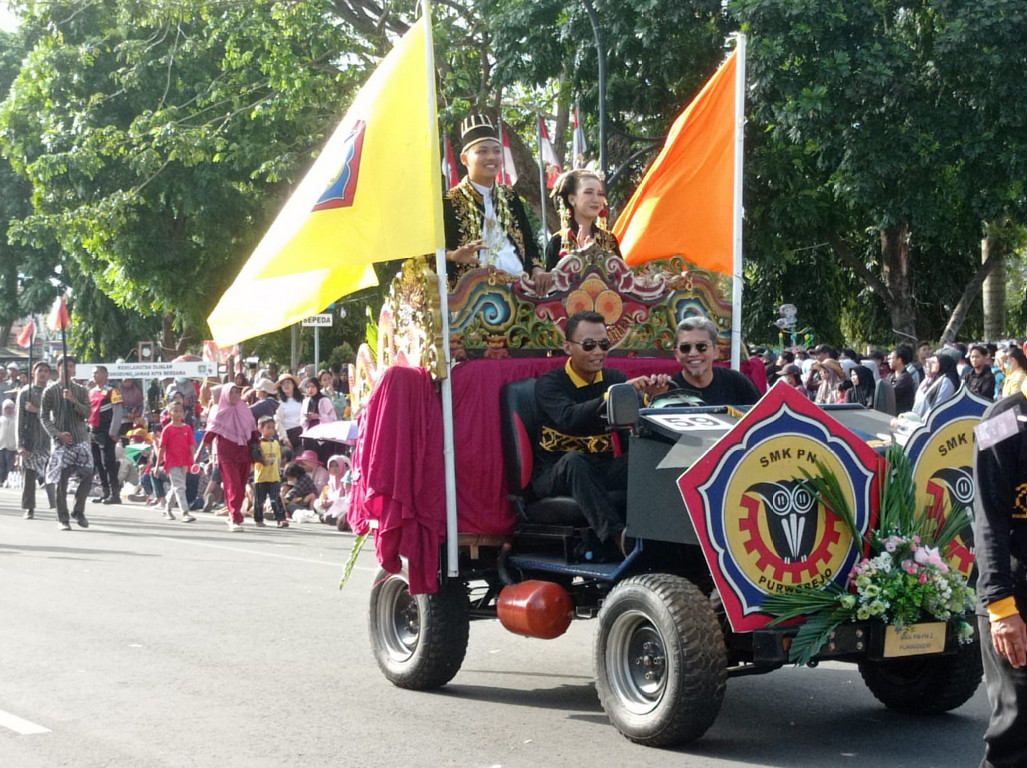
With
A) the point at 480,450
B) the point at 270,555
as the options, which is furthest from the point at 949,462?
the point at 270,555

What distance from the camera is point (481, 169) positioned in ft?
27.5

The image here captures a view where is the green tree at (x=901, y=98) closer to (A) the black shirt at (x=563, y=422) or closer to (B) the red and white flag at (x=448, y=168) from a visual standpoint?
(B) the red and white flag at (x=448, y=168)

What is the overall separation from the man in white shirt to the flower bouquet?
2640 mm

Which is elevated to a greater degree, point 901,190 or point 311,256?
point 901,190

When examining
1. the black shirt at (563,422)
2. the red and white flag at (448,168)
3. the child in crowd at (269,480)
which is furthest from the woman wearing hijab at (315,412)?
the black shirt at (563,422)

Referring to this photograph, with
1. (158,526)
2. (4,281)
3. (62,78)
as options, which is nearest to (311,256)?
(158,526)

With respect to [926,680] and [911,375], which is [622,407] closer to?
[926,680]

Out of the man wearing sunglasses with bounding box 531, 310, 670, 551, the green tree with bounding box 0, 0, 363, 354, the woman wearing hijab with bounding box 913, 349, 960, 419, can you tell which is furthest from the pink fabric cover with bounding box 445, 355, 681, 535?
the green tree with bounding box 0, 0, 363, 354

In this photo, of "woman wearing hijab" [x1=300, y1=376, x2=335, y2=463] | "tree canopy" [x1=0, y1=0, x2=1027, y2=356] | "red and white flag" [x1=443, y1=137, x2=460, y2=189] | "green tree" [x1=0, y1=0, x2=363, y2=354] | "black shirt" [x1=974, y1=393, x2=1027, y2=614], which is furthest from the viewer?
"green tree" [x1=0, y1=0, x2=363, y2=354]

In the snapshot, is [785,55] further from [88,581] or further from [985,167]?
[88,581]

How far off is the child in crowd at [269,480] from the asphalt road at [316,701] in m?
6.15

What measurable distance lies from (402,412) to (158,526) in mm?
10862

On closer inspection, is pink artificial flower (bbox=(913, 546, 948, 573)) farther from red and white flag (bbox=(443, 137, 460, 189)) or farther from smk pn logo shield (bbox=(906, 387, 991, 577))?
red and white flag (bbox=(443, 137, 460, 189))

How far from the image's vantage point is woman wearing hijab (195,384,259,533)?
55.8 ft
